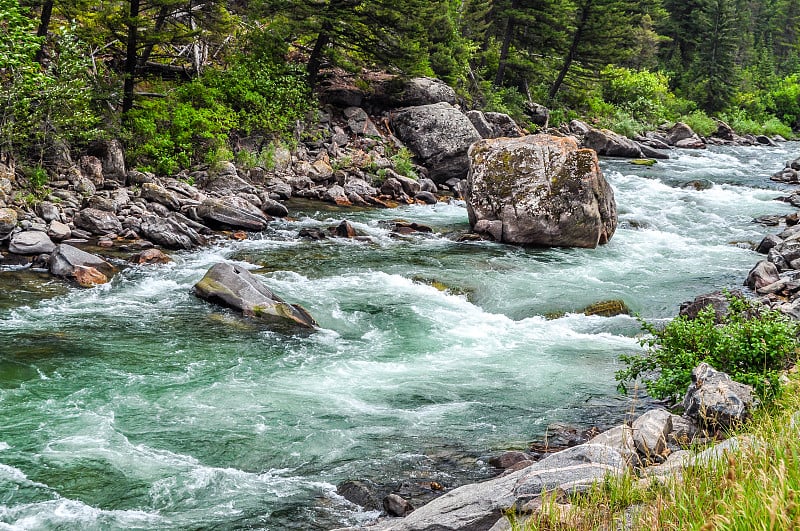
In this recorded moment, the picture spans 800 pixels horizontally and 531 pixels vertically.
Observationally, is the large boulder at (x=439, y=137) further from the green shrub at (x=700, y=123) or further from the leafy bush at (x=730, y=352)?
the green shrub at (x=700, y=123)

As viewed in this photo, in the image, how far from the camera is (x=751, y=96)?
Answer: 63094mm

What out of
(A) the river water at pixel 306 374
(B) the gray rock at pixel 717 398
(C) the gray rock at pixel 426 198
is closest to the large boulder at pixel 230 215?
(A) the river water at pixel 306 374

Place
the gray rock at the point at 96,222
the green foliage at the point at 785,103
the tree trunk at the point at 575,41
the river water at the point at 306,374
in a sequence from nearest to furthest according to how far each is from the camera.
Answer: the river water at the point at 306,374, the gray rock at the point at 96,222, the tree trunk at the point at 575,41, the green foliage at the point at 785,103

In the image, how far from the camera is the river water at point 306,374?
704cm

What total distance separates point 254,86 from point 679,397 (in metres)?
20.0

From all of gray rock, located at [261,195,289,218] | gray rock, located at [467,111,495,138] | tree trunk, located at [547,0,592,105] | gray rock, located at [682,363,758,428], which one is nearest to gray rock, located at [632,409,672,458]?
gray rock, located at [682,363,758,428]

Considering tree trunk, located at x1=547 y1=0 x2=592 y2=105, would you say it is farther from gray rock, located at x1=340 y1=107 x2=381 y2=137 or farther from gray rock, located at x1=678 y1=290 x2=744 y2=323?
gray rock, located at x1=678 y1=290 x2=744 y2=323

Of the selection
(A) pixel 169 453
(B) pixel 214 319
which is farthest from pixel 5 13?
(A) pixel 169 453

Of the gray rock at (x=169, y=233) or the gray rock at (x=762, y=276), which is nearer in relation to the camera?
the gray rock at (x=762, y=276)

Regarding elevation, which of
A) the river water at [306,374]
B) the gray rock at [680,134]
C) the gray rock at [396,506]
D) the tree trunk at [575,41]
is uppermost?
the tree trunk at [575,41]

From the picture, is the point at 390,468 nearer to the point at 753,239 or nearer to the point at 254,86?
the point at 753,239

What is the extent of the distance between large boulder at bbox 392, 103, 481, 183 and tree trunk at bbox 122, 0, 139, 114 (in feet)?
35.3

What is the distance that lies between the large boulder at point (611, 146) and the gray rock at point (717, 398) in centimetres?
3055

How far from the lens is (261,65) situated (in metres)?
25.5
